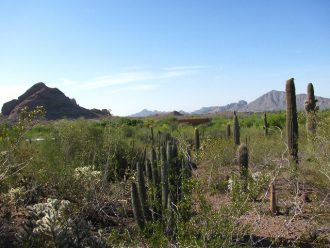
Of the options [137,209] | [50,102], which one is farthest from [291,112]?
[50,102]

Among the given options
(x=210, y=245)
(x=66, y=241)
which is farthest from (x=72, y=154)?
(x=210, y=245)

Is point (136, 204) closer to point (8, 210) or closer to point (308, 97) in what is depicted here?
point (8, 210)

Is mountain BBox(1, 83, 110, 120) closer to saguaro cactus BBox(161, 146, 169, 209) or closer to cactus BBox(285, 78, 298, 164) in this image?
cactus BBox(285, 78, 298, 164)

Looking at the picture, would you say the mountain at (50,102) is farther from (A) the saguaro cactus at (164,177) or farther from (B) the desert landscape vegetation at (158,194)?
(A) the saguaro cactus at (164,177)

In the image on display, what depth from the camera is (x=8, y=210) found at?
9.23m

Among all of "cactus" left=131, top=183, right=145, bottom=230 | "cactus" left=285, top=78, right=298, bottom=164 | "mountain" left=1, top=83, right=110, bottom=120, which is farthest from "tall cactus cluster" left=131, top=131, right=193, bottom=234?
"mountain" left=1, top=83, right=110, bottom=120

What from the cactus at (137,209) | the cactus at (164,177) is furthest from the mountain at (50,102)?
the cactus at (137,209)

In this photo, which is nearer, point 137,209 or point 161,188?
point 137,209

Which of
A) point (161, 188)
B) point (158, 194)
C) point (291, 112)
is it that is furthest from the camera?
point (291, 112)

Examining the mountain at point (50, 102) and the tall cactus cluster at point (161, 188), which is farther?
the mountain at point (50, 102)

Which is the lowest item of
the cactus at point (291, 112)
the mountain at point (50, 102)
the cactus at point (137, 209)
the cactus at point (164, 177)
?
the cactus at point (137, 209)

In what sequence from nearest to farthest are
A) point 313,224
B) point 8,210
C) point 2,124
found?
point 2,124 → point 313,224 → point 8,210

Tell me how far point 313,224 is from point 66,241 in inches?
185

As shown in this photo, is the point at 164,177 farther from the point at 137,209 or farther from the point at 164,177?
the point at 137,209
